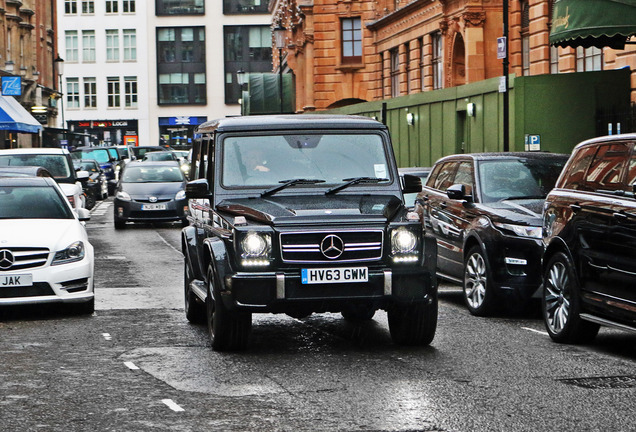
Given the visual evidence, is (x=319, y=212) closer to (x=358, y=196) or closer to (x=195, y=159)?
(x=358, y=196)

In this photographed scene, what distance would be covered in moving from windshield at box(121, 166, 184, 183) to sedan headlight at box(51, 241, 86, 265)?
700 inches

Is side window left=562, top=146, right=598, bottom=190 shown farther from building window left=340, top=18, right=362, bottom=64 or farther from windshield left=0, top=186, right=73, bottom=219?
building window left=340, top=18, right=362, bottom=64

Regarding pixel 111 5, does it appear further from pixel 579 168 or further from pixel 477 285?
pixel 579 168

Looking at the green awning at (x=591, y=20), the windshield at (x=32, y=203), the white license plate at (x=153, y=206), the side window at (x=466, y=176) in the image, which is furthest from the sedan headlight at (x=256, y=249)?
the white license plate at (x=153, y=206)

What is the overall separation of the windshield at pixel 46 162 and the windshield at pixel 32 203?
12022 millimetres

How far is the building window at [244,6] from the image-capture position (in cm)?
11037

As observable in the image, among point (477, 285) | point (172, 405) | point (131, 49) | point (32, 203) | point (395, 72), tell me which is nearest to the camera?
point (172, 405)

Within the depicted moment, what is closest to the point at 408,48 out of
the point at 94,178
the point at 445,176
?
the point at 94,178

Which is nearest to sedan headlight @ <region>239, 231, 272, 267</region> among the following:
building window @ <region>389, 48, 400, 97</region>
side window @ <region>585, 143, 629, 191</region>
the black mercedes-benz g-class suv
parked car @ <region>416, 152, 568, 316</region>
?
the black mercedes-benz g-class suv

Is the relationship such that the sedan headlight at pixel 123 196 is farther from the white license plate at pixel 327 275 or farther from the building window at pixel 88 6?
the building window at pixel 88 6

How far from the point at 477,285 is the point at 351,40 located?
4883 centimetres

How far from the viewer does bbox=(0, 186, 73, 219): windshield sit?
43.9 ft

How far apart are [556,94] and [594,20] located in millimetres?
5332

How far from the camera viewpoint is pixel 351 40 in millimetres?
60406
